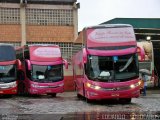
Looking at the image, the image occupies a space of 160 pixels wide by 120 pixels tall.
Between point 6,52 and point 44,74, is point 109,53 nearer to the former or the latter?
point 44,74

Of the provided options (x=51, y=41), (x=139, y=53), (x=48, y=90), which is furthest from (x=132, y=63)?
(x=51, y=41)

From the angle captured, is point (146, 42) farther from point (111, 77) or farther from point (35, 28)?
point (111, 77)

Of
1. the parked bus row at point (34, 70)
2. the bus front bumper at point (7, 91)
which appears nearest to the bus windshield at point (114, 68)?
the parked bus row at point (34, 70)

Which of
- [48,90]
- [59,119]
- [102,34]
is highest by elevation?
[102,34]

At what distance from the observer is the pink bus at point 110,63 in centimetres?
2270

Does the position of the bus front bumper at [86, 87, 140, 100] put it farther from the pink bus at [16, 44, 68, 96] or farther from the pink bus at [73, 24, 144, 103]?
the pink bus at [16, 44, 68, 96]

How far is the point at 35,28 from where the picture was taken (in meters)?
52.6

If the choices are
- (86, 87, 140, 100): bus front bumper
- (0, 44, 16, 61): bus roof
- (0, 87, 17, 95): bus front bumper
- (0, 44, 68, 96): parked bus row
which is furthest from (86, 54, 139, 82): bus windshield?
(0, 44, 16, 61): bus roof

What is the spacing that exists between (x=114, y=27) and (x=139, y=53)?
Result: 1769mm

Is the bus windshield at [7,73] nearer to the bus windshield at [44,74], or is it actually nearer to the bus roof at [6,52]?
the bus roof at [6,52]

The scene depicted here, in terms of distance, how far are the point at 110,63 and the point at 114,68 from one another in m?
0.31

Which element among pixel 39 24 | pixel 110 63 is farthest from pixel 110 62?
pixel 39 24

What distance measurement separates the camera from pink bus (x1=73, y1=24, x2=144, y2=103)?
22.7 m

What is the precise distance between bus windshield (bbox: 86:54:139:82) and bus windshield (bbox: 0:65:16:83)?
10301 millimetres
